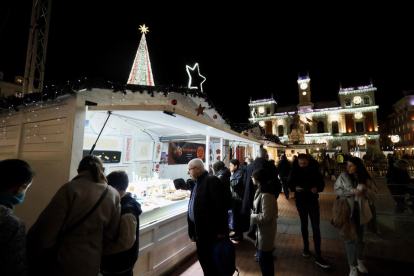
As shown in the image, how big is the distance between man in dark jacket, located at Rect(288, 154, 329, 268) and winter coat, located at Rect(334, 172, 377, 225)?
454mm

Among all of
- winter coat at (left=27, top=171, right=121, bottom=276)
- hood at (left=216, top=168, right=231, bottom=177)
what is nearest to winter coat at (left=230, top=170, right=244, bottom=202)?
hood at (left=216, top=168, right=231, bottom=177)

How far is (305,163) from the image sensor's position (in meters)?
3.97

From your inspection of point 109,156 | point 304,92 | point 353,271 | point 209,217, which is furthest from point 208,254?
point 304,92

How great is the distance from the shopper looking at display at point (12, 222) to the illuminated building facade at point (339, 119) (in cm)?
3666

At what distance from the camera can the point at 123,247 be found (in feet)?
6.23

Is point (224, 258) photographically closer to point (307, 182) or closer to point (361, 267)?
point (307, 182)

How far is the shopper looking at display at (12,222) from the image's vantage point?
125 centimetres

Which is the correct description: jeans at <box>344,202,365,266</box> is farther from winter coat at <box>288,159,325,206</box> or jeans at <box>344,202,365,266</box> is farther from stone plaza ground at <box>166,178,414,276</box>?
winter coat at <box>288,159,325,206</box>

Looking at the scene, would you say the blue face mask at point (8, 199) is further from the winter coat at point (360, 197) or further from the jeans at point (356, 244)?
the jeans at point (356, 244)

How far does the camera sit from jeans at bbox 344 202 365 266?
3182mm

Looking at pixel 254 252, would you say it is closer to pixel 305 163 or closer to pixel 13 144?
pixel 305 163

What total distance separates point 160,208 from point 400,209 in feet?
15.3

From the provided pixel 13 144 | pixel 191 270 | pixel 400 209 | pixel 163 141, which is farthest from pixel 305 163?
pixel 13 144

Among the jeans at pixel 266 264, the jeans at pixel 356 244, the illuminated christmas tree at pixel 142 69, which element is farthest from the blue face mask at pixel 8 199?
the illuminated christmas tree at pixel 142 69
